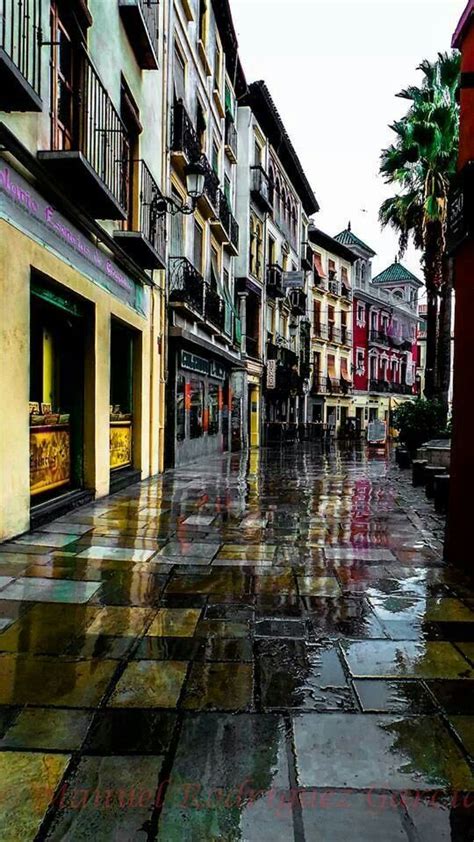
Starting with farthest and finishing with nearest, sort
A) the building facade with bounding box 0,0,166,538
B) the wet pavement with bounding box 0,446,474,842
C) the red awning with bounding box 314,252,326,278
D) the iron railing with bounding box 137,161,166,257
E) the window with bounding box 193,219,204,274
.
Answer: the red awning with bounding box 314,252,326,278 < the window with bounding box 193,219,204,274 < the iron railing with bounding box 137,161,166,257 < the building facade with bounding box 0,0,166,538 < the wet pavement with bounding box 0,446,474,842

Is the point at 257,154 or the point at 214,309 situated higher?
the point at 257,154

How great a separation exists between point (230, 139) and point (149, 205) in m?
12.3

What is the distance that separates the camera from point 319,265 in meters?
42.2

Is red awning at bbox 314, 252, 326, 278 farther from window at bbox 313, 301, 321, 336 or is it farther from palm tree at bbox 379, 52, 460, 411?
palm tree at bbox 379, 52, 460, 411

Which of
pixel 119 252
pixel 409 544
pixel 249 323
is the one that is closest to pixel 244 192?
pixel 249 323

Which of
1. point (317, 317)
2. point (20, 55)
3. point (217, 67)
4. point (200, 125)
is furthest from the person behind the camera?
point (317, 317)

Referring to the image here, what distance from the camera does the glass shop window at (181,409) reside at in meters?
15.6

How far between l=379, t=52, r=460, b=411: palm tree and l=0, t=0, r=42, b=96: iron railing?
1376 cm

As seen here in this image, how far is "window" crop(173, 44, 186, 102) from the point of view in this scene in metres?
15.4

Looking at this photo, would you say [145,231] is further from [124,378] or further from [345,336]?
[345,336]

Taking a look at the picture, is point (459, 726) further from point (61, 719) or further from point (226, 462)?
point (226, 462)

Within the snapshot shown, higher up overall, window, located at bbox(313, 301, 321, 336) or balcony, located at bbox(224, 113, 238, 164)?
balcony, located at bbox(224, 113, 238, 164)

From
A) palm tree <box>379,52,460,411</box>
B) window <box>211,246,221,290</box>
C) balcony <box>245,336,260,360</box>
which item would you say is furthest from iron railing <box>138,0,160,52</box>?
balcony <box>245,336,260,360</box>

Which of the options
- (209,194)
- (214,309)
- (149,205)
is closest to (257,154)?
(209,194)
